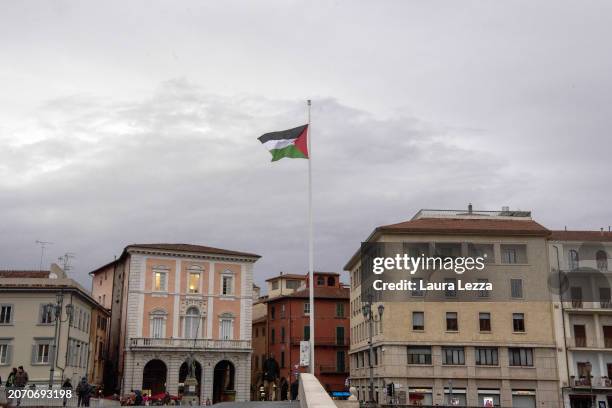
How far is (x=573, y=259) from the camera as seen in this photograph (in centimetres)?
6069

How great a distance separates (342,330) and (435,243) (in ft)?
94.8

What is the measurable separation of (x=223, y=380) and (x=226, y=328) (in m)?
5.51

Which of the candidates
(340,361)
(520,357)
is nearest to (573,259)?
(520,357)

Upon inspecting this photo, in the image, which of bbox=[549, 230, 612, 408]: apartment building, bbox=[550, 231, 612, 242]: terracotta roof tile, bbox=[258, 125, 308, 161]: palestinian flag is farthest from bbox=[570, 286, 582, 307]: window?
bbox=[258, 125, 308, 161]: palestinian flag

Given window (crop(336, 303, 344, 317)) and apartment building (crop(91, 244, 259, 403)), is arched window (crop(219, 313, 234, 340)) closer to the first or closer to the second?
apartment building (crop(91, 244, 259, 403))

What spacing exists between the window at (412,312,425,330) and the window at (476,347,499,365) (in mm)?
4879

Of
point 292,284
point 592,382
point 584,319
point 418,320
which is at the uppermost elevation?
point 292,284

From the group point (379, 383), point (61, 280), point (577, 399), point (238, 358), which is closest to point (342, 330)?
point (238, 358)

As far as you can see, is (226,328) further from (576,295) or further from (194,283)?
(576,295)

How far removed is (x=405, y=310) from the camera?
58906 mm

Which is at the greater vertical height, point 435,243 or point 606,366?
point 435,243

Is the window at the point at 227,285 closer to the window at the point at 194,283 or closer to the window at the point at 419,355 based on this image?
the window at the point at 194,283

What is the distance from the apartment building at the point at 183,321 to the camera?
69.4m

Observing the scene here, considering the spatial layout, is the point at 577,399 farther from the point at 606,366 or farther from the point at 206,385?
the point at 206,385
